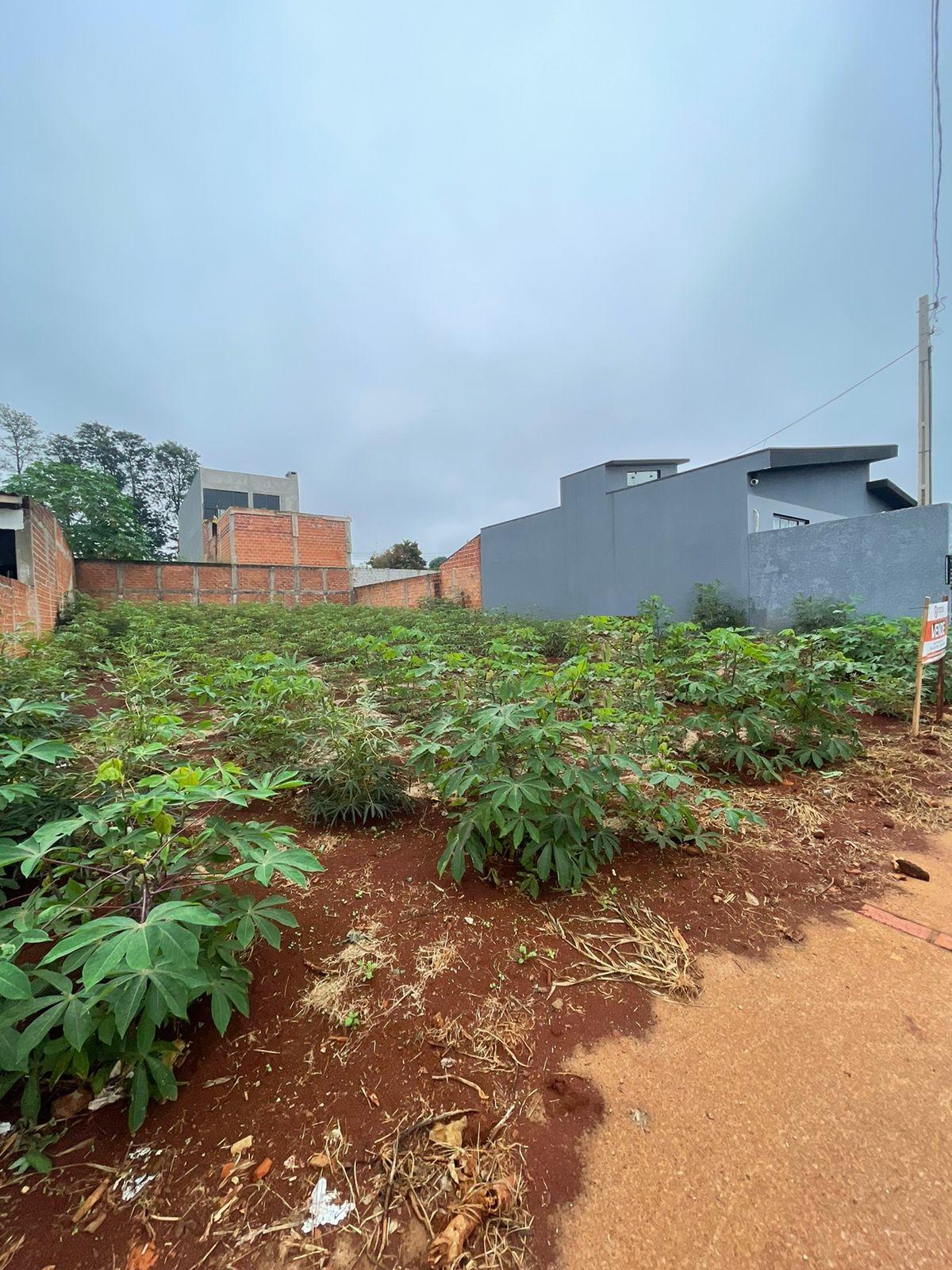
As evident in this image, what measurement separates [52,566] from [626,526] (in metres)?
10.3

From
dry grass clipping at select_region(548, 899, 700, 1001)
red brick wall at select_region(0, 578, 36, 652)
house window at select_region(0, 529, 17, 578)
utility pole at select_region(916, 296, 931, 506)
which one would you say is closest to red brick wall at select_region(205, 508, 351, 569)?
house window at select_region(0, 529, 17, 578)

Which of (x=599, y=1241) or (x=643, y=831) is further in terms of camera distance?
(x=643, y=831)

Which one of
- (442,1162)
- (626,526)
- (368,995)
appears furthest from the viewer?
(626,526)

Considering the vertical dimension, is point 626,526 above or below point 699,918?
above

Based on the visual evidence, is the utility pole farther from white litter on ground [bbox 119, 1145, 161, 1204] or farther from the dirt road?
white litter on ground [bbox 119, 1145, 161, 1204]

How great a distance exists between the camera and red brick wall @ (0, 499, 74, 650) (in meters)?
4.96

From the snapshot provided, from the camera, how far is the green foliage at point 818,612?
676 cm

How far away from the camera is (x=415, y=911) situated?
1.67 meters

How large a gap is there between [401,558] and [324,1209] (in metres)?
30.8

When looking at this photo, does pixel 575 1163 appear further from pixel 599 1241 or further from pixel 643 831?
pixel 643 831

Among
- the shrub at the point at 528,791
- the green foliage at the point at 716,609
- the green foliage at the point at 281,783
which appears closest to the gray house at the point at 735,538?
the green foliage at the point at 716,609

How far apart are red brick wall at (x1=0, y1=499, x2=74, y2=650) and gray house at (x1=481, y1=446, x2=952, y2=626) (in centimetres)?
895

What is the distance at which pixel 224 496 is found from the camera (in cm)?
2378

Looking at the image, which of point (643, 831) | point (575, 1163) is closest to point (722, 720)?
point (643, 831)
